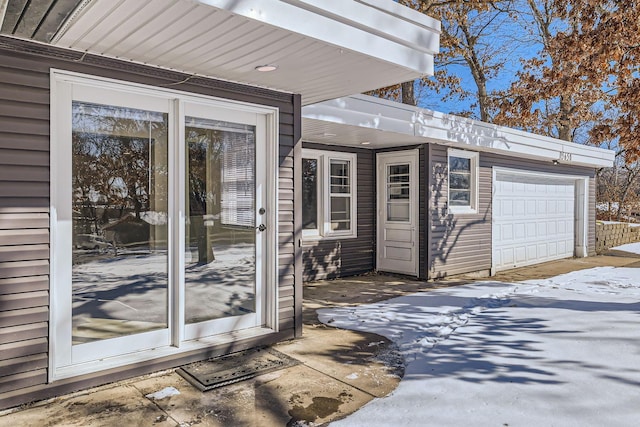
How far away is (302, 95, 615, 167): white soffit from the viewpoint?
5.29 metres

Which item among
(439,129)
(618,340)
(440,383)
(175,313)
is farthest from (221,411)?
(439,129)

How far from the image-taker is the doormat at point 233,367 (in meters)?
3.02

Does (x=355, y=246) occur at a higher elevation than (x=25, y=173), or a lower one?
lower

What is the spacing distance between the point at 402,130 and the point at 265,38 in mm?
3705

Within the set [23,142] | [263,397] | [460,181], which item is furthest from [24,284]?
[460,181]

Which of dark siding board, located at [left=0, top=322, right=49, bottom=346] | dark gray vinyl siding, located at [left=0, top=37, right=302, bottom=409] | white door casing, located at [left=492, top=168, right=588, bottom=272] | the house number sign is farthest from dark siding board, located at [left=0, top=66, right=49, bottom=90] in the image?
the house number sign

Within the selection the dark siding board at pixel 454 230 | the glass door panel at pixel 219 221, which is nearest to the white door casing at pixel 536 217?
the dark siding board at pixel 454 230

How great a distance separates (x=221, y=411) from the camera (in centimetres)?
262

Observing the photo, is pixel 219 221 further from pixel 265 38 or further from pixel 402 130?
pixel 402 130

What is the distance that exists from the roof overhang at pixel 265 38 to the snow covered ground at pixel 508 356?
217 cm

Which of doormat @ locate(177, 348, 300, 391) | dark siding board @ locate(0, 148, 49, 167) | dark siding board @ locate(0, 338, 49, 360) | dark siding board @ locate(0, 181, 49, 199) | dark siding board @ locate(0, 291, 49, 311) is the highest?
dark siding board @ locate(0, 148, 49, 167)

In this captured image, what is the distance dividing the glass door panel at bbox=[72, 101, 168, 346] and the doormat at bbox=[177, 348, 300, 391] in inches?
17.5

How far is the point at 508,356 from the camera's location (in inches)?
138

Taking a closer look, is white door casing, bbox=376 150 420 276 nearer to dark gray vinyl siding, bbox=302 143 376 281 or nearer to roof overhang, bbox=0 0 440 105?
dark gray vinyl siding, bbox=302 143 376 281
